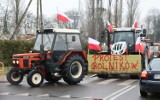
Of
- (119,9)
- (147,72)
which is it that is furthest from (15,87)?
(119,9)

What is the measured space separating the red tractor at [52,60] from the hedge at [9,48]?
34.9ft

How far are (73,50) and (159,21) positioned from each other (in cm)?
7607

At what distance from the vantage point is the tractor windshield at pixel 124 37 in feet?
69.5

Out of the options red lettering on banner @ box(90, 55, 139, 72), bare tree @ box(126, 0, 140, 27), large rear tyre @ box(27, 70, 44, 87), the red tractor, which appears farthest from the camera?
bare tree @ box(126, 0, 140, 27)

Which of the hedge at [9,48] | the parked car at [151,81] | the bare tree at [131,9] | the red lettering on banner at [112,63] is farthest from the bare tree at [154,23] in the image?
the parked car at [151,81]

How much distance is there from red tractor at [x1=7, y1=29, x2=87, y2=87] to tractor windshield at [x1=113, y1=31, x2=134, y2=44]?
19.2ft

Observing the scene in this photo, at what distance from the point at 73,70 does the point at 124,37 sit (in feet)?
22.4

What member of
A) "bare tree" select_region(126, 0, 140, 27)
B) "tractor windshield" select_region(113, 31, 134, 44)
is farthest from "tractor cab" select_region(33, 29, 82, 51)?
"bare tree" select_region(126, 0, 140, 27)

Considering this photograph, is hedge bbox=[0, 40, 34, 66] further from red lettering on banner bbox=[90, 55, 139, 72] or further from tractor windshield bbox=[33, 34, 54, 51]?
tractor windshield bbox=[33, 34, 54, 51]

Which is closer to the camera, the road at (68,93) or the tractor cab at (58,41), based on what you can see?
the road at (68,93)

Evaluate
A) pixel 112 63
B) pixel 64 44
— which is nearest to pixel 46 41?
pixel 64 44

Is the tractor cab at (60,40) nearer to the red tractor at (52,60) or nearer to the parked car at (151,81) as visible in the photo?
the red tractor at (52,60)

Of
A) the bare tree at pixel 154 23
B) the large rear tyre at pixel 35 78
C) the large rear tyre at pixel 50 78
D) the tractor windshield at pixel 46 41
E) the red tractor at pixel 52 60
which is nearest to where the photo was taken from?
the large rear tyre at pixel 35 78

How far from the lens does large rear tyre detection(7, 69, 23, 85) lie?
49.4ft
